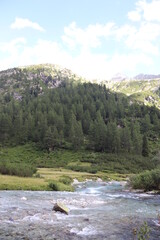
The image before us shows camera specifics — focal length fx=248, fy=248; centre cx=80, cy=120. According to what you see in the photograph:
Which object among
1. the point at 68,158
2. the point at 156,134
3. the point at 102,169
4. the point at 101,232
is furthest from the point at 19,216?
the point at 156,134

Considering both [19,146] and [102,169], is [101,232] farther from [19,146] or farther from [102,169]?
[19,146]

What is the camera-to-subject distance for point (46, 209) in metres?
25.1

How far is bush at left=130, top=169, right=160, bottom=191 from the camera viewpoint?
45116mm

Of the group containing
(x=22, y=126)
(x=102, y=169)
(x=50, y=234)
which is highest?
(x=22, y=126)

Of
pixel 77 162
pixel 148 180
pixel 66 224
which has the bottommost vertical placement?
pixel 77 162

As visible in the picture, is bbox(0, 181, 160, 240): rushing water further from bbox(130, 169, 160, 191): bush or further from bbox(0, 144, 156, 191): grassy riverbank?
bbox(0, 144, 156, 191): grassy riverbank

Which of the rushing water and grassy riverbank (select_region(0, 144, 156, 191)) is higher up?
the rushing water

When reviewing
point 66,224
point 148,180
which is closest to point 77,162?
point 148,180

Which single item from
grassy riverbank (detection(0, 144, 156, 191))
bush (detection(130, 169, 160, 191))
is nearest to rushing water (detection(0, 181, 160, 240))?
bush (detection(130, 169, 160, 191))

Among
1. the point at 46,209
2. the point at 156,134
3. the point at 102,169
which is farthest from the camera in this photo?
the point at 156,134

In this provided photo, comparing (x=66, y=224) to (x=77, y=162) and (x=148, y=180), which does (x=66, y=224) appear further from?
(x=77, y=162)

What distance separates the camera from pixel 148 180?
4603 centimetres

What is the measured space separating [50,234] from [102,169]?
7751cm

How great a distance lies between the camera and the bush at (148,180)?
148 ft
